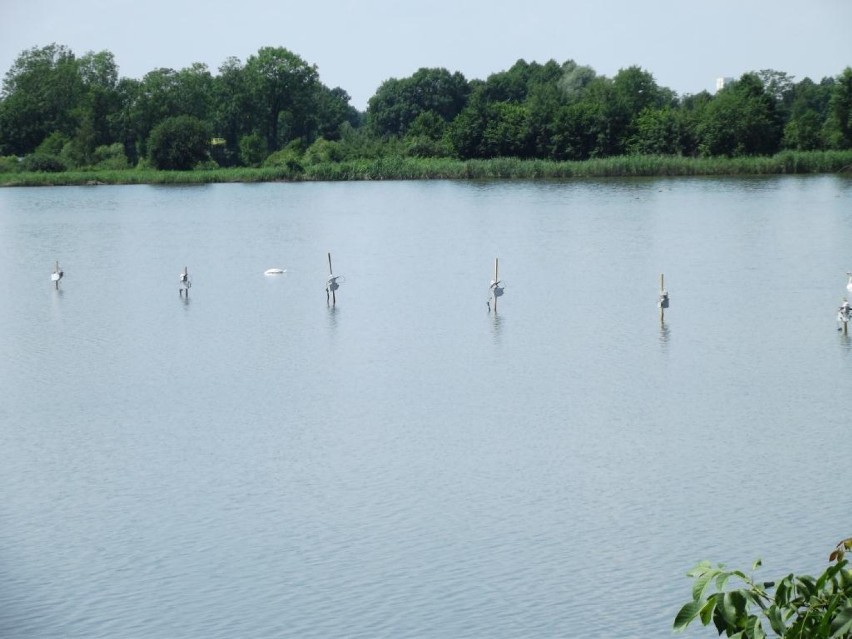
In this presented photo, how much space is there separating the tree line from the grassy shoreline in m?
3.36

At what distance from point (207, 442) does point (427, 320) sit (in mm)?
13734

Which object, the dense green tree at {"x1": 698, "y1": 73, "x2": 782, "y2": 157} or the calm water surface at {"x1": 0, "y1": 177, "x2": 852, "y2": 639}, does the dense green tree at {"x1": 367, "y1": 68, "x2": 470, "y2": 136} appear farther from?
the calm water surface at {"x1": 0, "y1": 177, "x2": 852, "y2": 639}

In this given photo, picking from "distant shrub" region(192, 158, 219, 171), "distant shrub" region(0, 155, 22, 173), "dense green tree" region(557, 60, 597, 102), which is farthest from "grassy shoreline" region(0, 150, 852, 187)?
"dense green tree" region(557, 60, 597, 102)

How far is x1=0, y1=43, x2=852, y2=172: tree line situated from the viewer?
9600 cm

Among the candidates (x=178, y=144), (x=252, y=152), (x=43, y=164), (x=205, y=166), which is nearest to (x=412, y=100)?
(x=252, y=152)

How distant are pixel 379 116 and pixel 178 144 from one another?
1708 inches

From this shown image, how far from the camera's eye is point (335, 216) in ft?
228

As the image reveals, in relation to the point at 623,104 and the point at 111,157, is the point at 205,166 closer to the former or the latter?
the point at 111,157

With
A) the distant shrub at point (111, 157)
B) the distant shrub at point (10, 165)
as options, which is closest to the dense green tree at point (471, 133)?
the distant shrub at point (111, 157)

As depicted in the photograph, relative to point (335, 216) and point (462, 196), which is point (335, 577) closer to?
point (335, 216)

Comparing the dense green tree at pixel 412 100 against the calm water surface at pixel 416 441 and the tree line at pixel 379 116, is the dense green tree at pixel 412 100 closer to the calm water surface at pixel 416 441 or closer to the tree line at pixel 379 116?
the tree line at pixel 379 116

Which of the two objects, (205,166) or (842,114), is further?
(205,166)

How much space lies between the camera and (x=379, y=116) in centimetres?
14825

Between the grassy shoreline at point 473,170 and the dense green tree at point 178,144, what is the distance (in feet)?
5.70
